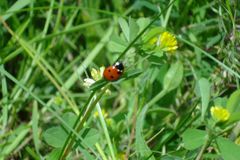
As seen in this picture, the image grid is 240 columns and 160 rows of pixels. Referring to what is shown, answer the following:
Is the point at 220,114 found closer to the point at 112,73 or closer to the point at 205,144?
the point at 205,144

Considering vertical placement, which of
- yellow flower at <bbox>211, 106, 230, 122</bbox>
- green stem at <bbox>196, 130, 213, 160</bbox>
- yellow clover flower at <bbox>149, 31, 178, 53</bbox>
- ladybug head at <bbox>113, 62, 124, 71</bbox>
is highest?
ladybug head at <bbox>113, 62, 124, 71</bbox>

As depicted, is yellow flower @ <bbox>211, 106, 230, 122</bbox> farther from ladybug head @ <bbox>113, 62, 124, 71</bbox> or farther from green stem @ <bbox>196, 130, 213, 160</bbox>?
ladybug head @ <bbox>113, 62, 124, 71</bbox>

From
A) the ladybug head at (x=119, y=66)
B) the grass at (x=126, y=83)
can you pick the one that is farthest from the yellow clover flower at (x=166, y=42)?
the ladybug head at (x=119, y=66)

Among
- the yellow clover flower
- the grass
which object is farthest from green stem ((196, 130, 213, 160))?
the yellow clover flower

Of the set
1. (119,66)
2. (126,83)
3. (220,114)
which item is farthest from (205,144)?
(126,83)

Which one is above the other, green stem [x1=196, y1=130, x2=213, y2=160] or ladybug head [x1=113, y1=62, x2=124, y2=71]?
ladybug head [x1=113, y1=62, x2=124, y2=71]

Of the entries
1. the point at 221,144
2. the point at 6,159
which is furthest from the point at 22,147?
the point at 221,144

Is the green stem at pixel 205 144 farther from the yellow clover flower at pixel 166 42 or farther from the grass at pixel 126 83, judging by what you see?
the yellow clover flower at pixel 166 42

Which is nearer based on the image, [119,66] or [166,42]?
[119,66]

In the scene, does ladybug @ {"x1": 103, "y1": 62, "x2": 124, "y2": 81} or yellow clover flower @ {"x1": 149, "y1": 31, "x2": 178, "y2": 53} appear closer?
ladybug @ {"x1": 103, "y1": 62, "x2": 124, "y2": 81}
